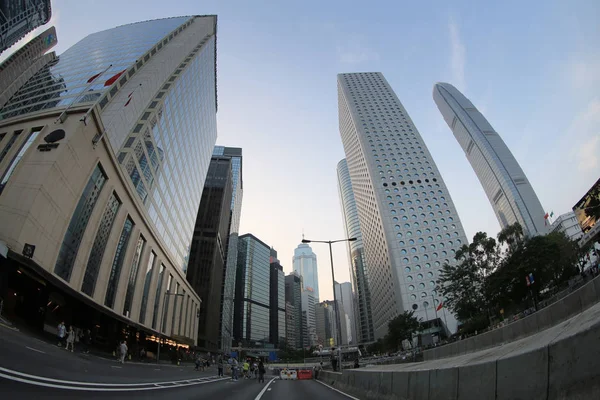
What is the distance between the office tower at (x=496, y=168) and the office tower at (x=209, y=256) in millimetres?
122007

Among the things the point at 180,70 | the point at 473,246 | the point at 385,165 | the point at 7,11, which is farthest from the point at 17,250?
the point at 385,165

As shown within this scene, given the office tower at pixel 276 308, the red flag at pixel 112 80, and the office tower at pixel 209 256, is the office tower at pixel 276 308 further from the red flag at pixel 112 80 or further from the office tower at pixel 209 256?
the red flag at pixel 112 80

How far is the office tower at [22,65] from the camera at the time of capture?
72.1 m

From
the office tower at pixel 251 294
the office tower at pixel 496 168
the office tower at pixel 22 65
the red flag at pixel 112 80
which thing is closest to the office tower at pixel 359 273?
the office tower at pixel 251 294

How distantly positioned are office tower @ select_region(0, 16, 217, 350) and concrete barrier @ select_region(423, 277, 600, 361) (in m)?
26.8

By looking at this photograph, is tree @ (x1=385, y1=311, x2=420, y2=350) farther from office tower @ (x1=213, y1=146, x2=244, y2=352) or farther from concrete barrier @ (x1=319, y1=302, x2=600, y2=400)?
office tower @ (x1=213, y1=146, x2=244, y2=352)

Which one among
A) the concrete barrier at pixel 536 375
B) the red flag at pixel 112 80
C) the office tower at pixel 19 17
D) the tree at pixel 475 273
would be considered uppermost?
the office tower at pixel 19 17

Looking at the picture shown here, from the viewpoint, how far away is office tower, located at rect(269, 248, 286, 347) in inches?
6919

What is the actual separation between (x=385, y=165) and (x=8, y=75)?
105m

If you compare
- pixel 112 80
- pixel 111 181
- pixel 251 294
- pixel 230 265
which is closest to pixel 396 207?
pixel 112 80

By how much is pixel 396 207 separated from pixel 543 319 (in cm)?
8357

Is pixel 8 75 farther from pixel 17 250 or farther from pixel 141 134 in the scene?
pixel 17 250

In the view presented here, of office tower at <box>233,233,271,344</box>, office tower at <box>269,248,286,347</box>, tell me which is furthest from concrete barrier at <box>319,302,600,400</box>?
office tower at <box>269,248,286,347</box>

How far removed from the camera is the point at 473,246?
147 ft
